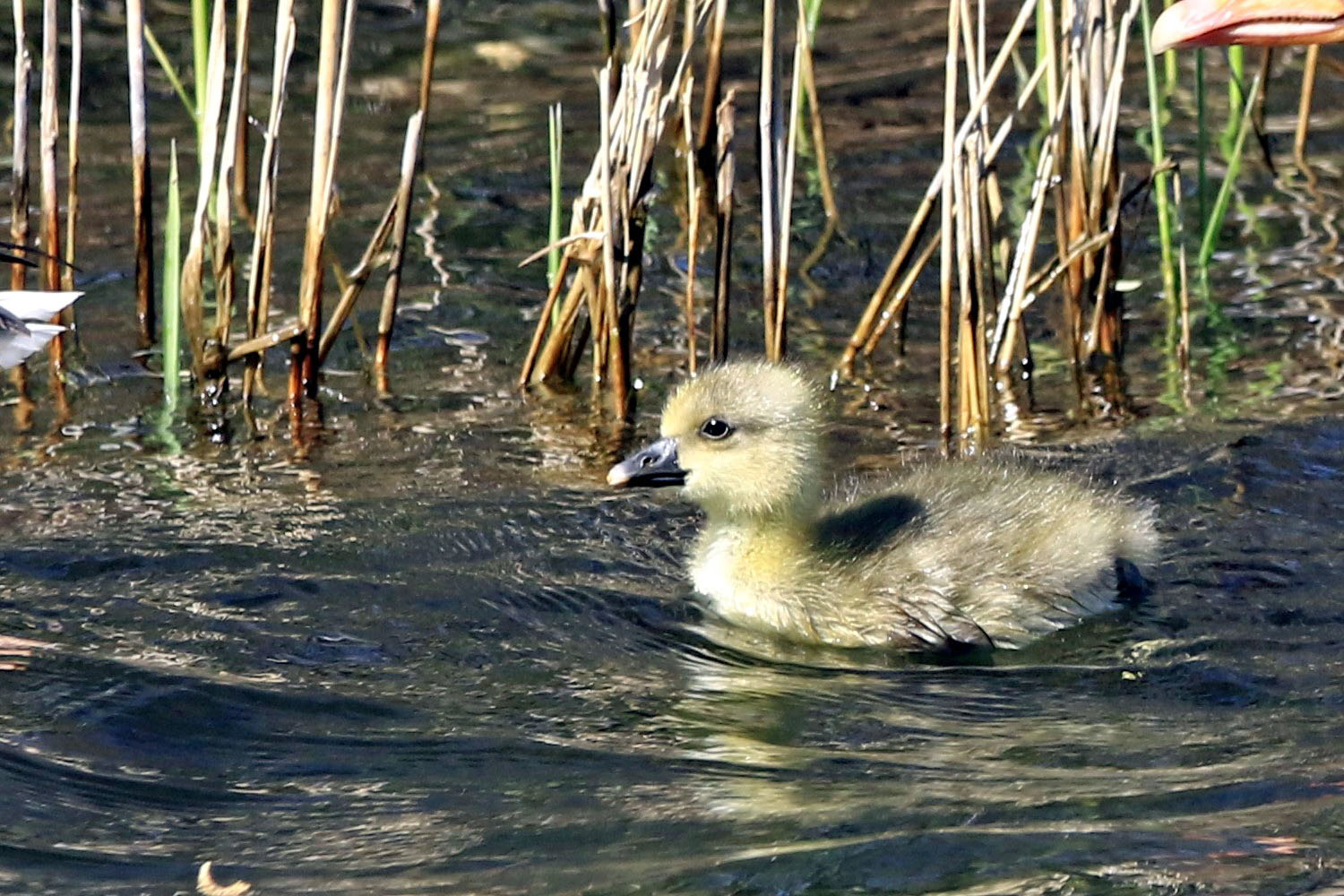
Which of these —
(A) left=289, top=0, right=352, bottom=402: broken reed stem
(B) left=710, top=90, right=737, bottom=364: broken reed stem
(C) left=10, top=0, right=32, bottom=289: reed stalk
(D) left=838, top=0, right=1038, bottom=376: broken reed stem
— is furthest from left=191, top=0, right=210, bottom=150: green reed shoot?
(D) left=838, top=0, right=1038, bottom=376: broken reed stem

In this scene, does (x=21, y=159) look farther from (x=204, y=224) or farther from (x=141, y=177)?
(x=204, y=224)

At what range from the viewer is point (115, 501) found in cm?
589

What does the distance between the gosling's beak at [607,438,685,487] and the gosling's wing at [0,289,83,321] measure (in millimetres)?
1618

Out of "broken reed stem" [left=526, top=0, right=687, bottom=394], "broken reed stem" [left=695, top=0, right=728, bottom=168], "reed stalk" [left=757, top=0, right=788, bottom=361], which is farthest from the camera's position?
"broken reed stem" [left=695, top=0, right=728, bottom=168]

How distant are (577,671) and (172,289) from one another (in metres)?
2.27

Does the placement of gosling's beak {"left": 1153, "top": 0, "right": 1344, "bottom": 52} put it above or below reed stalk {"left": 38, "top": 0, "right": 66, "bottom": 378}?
above

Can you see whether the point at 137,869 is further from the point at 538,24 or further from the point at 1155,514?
the point at 538,24

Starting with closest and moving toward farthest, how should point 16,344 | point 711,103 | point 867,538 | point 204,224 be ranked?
point 867,538, point 16,344, point 204,224, point 711,103

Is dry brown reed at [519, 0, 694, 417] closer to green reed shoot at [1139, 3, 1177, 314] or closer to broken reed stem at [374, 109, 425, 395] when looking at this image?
broken reed stem at [374, 109, 425, 395]

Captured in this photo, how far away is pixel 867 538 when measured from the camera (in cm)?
525

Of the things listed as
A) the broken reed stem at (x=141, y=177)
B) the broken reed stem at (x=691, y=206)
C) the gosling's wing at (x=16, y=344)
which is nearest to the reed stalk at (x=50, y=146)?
the broken reed stem at (x=141, y=177)

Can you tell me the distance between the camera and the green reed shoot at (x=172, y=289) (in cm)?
627

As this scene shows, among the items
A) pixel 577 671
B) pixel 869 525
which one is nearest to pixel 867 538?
pixel 869 525

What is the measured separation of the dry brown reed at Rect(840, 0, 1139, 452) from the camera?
6.04 metres
